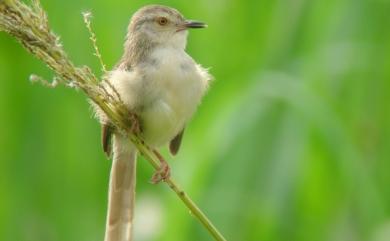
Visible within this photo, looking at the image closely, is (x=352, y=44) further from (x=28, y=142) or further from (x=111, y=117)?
(x=111, y=117)

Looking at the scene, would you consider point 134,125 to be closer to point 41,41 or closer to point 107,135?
point 107,135

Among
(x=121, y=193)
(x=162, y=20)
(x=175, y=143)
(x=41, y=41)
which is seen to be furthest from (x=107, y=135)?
(x=41, y=41)

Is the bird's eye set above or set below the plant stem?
above

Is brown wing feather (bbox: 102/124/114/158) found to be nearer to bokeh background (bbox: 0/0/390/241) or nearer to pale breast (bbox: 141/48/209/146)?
pale breast (bbox: 141/48/209/146)

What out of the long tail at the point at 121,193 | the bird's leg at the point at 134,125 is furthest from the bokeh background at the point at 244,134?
the bird's leg at the point at 134,125

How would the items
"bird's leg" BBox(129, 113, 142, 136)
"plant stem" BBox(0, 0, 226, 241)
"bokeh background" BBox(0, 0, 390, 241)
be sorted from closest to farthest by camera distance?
"plant stem" BBox(0, 0, 226, 241)
"bird's leg" BBox(129, 113, 142, 136)
"bokeh background" BBox(0, 0, 390, 241)

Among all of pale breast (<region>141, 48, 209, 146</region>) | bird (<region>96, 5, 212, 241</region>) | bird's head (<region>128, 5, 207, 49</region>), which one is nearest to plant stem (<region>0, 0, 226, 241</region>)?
bird (<region>96, 5, 212, 241</region>)
